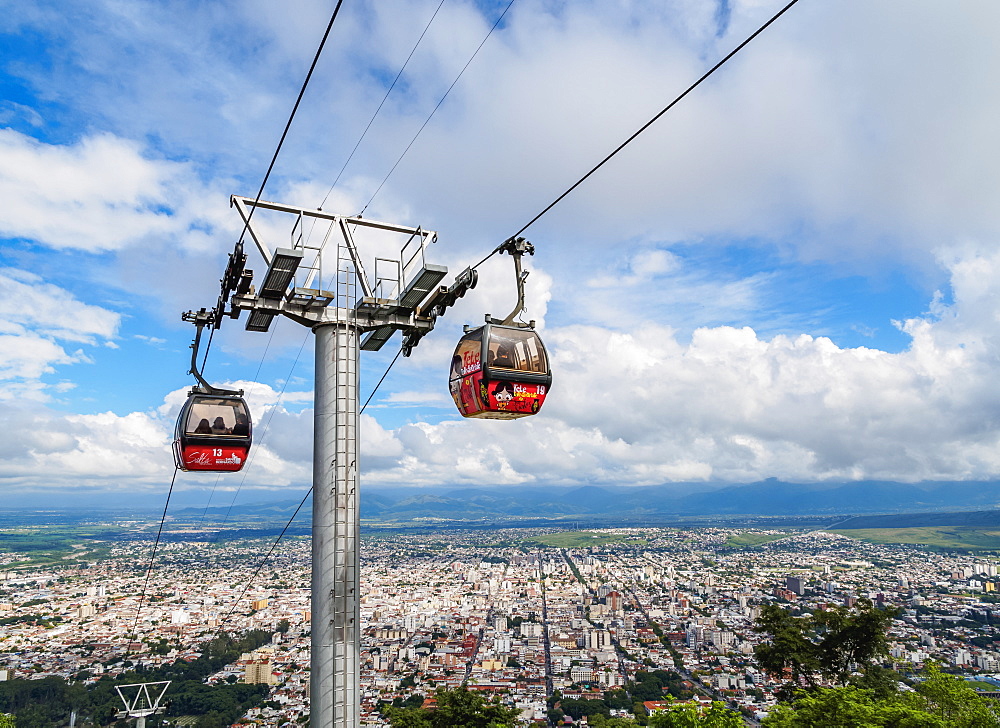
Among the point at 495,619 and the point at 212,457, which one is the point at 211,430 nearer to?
the point at 212,457

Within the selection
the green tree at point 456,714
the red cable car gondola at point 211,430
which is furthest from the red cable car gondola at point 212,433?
the green tree at point 456,714

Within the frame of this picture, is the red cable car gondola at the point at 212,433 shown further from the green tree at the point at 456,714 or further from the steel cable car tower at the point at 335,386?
the green tree at the point at 456,714

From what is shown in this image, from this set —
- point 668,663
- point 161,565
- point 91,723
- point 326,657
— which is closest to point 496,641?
point 668,663

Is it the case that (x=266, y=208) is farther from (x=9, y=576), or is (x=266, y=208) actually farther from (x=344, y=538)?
(x=9, y=576)

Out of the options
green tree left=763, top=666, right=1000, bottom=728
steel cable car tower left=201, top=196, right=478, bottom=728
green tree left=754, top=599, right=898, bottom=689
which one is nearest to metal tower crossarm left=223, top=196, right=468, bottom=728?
steel cable car tower left=201, top=196, right=478, bottom=728

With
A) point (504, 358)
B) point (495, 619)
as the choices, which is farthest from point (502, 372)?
point (495, 619)

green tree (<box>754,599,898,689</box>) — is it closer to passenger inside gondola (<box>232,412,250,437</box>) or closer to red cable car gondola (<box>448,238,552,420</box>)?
red cable car gondola (<box>448,238,552,420</box>)
